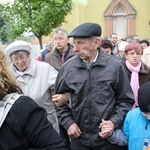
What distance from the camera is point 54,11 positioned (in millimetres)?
10828

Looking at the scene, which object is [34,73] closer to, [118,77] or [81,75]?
[81,75]

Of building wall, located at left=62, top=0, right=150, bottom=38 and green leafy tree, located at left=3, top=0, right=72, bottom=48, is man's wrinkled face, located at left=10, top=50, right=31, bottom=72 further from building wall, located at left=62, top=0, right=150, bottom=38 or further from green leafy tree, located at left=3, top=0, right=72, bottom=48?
building wall, located at left=62, top=0, right=150, bottom=38

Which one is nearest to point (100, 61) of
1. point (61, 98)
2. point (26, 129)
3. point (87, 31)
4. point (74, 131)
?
point (87, 31)

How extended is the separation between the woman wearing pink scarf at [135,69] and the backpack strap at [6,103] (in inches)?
87.0

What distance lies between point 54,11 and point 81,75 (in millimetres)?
8496

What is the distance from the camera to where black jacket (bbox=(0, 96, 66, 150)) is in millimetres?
→ 1556

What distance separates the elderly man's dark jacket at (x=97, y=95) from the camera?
2.65m

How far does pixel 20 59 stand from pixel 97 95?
102cm

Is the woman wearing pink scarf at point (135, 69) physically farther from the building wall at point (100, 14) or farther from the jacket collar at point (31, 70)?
the building wall at point (100, 14)

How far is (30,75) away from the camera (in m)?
3.23

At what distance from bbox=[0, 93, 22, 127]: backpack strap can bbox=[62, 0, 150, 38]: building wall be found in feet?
89.8

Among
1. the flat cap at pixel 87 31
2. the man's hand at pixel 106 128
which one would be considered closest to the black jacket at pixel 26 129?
the man's hand at pixel 106 128

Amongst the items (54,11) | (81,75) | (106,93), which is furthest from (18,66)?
(54,11)

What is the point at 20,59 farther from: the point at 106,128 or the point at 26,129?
the point at 26,129
